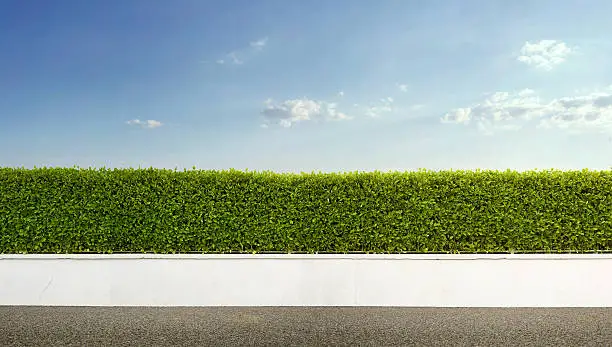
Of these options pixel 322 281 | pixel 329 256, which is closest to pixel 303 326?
pixel 322 281

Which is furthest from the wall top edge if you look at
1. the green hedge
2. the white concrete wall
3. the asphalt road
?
the asphalt road

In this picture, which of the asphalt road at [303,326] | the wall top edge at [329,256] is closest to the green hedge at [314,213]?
the wall top edge at [329,256]

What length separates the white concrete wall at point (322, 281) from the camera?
30.8ft

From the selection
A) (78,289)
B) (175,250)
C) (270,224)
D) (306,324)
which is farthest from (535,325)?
(78,289)

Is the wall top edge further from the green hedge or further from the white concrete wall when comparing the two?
the green hedge

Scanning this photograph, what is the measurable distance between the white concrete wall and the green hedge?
46cm

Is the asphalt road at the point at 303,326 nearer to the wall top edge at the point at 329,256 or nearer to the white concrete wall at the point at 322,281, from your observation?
the white concrete wall at the point at 322,281

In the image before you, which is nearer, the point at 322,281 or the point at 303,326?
the point at 303,326

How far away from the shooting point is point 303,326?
7.68 m

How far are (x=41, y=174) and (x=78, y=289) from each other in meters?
2.18

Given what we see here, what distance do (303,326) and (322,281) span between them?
1.73 meters

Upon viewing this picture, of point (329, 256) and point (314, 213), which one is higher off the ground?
point (314, 213)

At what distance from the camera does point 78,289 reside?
9508mm

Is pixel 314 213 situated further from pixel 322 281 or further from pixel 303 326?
pixel 303 326
